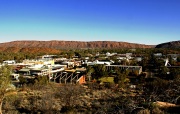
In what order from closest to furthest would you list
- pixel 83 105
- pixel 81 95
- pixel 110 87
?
pixel 83 105 → pixel 81 95 → pixel 110 87

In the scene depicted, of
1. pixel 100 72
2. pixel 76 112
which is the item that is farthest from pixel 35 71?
Result: pixel 76 112

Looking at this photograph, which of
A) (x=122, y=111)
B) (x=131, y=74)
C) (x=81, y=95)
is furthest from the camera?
(x=131, y=74)

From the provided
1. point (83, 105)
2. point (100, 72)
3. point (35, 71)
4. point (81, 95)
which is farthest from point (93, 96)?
point (35, 71)

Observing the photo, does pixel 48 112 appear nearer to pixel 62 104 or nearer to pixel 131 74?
pixel 62 104

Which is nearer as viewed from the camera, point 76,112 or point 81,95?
point 76,112

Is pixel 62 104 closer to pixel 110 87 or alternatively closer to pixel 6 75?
pixel 6 75

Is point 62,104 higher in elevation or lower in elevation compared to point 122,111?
lower

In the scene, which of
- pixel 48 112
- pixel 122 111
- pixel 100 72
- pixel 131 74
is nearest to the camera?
pixel 122 111

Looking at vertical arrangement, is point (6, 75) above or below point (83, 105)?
above

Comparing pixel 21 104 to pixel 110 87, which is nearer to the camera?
pixel 21 104
